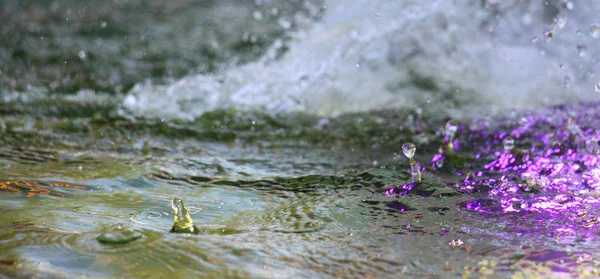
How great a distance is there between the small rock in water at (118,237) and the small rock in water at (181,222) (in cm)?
12

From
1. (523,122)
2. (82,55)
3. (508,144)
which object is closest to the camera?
(508,144)

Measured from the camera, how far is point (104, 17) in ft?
19.1

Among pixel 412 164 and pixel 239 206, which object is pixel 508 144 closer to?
pixel 412 164

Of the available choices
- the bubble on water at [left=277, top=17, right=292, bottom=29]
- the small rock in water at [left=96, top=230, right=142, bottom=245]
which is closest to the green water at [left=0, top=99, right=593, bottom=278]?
the small rock in water at [left=96, top=230, right=142, bottom=245]

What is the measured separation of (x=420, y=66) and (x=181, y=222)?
10.0ft

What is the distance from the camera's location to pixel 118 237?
1564 millimetres

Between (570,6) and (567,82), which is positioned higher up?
(570,6)

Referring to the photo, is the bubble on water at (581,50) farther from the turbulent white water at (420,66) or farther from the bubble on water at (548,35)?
the bubble on water at (548,35)

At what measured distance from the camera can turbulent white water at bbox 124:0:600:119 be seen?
3.99m

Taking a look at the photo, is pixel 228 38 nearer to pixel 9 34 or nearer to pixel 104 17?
pixel 104 17

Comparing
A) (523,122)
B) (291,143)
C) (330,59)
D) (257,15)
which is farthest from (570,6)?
(257,15)

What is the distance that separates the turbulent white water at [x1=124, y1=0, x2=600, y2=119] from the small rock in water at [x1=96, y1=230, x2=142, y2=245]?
218 centimetres

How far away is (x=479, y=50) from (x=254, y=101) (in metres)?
1.63

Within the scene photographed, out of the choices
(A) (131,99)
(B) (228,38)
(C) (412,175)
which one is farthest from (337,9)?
(C) (412,175)
